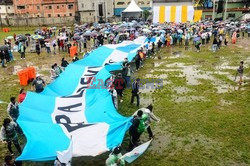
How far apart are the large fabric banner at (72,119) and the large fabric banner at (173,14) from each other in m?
32.9

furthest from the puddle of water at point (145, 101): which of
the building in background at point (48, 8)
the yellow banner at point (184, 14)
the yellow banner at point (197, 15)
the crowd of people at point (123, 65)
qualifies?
the building in background at point (48, 8)

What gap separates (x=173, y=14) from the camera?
42.2 m

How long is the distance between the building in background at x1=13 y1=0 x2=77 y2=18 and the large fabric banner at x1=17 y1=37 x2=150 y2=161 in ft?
189

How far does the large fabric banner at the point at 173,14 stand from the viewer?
41.6 m

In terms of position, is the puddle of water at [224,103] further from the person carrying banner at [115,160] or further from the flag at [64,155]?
the flag at [64,155]

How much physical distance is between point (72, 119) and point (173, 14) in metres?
37.6

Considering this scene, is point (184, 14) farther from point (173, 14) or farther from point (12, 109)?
point (12, 109)

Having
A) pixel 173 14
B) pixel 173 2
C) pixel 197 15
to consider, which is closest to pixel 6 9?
pixel 173 2

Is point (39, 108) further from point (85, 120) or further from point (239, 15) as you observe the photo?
point (239, 15)

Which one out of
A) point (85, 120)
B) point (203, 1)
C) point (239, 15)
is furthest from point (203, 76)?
point (203, 1)

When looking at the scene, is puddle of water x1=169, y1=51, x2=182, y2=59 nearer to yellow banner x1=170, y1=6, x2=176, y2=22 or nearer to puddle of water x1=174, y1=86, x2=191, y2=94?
puddle of water x1=174, y1=86, x2=191, y2=94

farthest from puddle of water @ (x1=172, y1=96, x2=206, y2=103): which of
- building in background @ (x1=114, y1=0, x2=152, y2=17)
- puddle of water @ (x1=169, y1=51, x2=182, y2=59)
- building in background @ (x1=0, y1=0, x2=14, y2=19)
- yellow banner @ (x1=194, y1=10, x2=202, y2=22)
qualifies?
building in background @ (x1=0, y1=0, x2=14, y2=19)

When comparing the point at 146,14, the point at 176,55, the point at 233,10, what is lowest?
the point at 176,55

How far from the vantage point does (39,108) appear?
29.6ft
